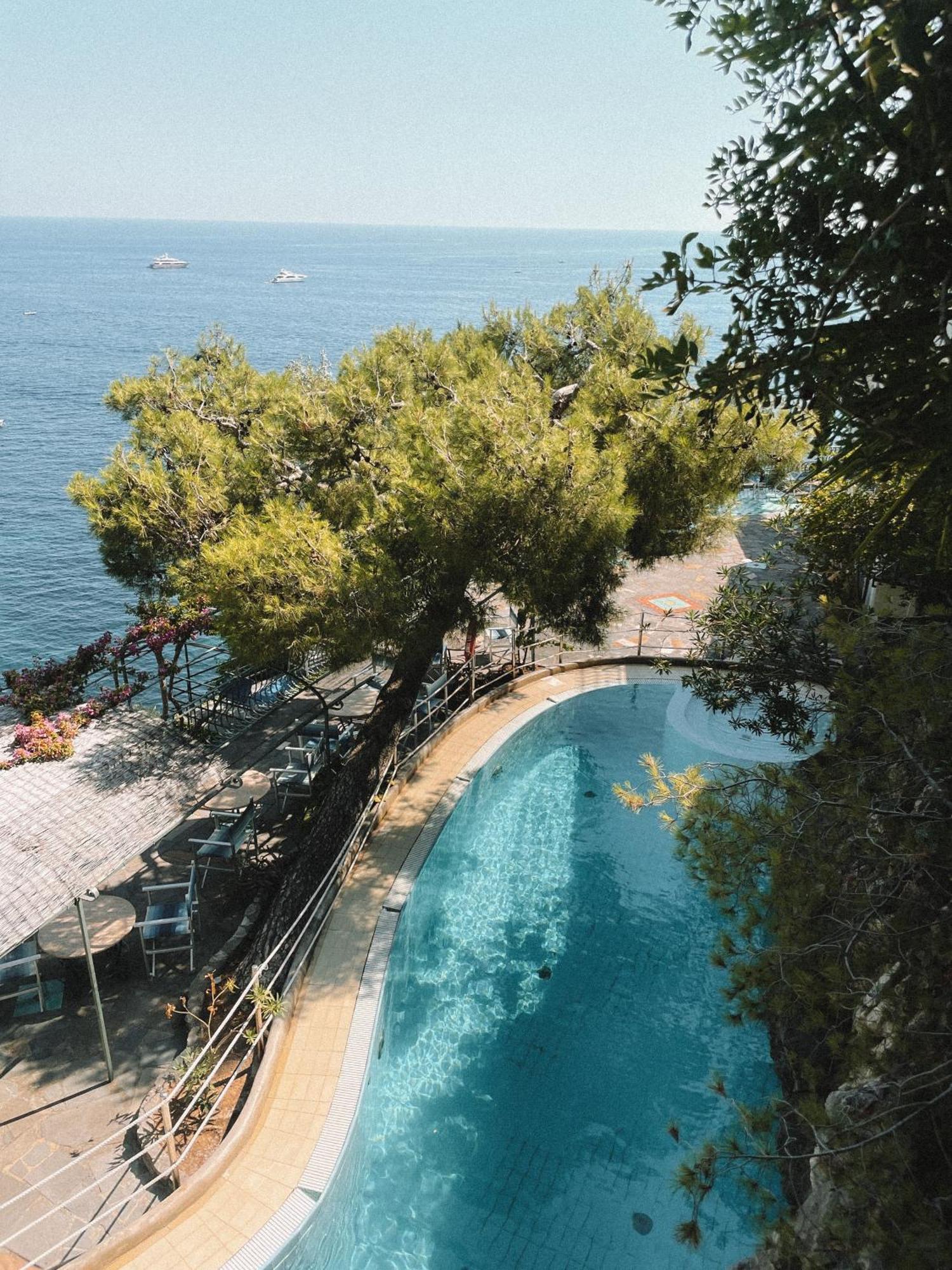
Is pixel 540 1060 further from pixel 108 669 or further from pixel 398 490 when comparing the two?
pixel 108 669

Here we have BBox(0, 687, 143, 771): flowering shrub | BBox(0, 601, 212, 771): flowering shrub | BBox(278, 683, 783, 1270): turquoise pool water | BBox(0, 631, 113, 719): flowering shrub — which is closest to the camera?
BBox(278, 683, 783, 1270): turquoise pool water

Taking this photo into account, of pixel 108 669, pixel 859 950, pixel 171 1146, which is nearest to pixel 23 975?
pixel 171 1146

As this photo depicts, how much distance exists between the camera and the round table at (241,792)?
11.4m

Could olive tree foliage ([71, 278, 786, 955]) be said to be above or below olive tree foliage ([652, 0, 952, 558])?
below

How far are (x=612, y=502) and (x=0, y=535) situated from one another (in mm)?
30316

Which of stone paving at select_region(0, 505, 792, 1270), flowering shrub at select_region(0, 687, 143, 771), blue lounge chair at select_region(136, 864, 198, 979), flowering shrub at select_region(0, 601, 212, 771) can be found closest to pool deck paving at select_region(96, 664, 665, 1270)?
stone paving at select_region(0, 505, 792, 1270)

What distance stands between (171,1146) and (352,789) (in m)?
5.25

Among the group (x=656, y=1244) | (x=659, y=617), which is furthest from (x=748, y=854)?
(x=659, y=617)

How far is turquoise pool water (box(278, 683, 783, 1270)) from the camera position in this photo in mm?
6941

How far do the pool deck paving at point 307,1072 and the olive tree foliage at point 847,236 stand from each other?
265 inches

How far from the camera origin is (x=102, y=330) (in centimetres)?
7594

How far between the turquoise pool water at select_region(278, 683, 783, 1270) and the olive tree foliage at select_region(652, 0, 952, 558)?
609 centimetres

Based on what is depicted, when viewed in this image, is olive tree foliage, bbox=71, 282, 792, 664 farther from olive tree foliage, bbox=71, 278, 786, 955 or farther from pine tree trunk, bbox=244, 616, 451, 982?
pine tree trunk, bbox=244, 616, 451, 982

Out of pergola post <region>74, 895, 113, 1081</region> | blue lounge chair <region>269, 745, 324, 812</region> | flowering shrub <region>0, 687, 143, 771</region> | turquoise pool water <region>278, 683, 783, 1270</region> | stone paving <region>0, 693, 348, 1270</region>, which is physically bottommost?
turquoise pool water <region>278, 683, 783, 1270</region>
